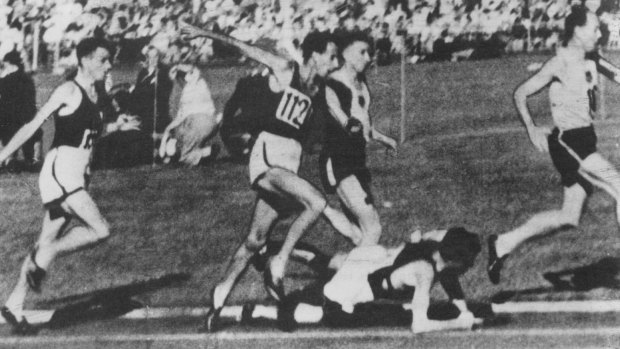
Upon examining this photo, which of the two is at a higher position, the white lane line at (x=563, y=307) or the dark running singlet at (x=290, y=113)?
the dark running singlet at (x=290, y=113)

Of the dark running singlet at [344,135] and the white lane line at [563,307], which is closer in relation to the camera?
the white lane line at [563,307]

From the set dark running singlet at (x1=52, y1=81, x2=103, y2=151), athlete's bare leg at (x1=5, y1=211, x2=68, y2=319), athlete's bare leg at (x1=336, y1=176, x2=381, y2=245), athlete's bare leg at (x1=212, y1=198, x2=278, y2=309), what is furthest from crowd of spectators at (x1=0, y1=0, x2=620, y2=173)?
athlete's bare leg at (x1=336, y1=176, x2=381, y2=245)

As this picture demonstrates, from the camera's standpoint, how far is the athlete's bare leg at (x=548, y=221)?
5582 mm

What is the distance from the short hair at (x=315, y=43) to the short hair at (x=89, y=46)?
4.98 feet

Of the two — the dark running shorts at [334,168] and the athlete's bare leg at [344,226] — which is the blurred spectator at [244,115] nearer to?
the dark running shorts at [334,168]

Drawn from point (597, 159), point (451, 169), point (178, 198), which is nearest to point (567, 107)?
point (597, 159)

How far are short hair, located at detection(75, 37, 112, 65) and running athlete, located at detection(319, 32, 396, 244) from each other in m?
1.74

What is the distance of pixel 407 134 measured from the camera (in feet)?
19.2

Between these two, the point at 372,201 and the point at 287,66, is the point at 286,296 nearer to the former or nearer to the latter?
the point at 372,201

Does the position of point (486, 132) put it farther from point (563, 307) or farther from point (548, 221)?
point (563, 307)

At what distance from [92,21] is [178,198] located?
1.52 metres

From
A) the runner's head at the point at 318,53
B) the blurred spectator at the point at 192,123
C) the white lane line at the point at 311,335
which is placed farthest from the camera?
the blurred spectator at the point at 192,123

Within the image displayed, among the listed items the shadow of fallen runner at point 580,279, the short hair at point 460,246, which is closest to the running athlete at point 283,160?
the short hair at point 460,246

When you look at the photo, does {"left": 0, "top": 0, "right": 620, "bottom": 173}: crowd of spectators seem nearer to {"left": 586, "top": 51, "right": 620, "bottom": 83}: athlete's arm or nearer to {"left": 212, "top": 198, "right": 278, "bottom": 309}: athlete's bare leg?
{"left": 586, "top": 51, "right": 620, "bottom": 83}: athlete's arm
